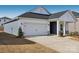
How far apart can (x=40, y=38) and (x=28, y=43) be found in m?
0.27

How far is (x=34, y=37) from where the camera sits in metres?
3.93

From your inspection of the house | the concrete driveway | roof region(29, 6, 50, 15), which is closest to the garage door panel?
the house

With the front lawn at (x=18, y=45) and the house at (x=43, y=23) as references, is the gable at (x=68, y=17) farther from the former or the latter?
the front lawn at (x=18, y=45)

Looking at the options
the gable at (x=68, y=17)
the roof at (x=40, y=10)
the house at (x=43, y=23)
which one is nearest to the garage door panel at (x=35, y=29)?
the house at (x=43, y=23)

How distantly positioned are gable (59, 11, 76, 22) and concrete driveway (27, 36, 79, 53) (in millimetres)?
394

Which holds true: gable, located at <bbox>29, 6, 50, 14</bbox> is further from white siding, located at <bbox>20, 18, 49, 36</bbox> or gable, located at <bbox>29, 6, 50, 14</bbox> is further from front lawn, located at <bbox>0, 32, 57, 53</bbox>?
front lawn, located at <bbox>0, 32, 57, 53</bbox>

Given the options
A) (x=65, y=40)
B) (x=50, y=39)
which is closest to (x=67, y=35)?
(x=65, y=40)

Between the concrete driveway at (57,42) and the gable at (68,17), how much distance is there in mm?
394

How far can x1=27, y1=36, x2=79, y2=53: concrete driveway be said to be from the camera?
383 centimetres

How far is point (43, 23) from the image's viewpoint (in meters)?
4.00

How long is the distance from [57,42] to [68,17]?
1.87 ft

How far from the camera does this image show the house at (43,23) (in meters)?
3.90
